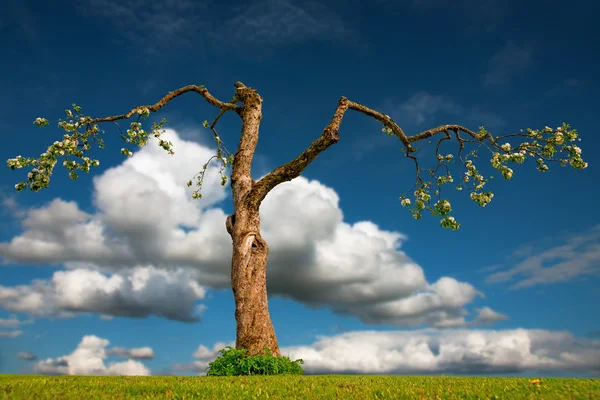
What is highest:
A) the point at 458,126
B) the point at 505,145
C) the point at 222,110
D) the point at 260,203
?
the point at 222,110

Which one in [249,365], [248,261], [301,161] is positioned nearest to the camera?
[249,365]

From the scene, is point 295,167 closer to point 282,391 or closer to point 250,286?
point 250,286

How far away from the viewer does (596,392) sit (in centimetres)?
702

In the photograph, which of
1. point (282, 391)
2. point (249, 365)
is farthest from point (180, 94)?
point (282, 391)

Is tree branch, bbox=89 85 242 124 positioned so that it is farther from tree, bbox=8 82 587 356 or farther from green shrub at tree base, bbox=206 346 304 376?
green shrub at tree base, bbox=206 346 304 376

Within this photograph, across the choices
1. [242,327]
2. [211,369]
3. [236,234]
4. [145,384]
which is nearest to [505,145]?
[236,234]

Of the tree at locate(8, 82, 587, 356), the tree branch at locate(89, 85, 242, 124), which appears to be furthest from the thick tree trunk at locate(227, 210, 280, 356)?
the tree branch at locate(89, 85, 242, 124)

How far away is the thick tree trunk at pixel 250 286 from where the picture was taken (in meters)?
16.6

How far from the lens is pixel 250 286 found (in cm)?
1714

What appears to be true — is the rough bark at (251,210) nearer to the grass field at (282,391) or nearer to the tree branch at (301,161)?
the tree branch at (301,161)

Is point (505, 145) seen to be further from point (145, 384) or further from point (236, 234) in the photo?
point (145, 384)

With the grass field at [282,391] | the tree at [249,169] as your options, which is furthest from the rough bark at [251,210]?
the grass field at [282,391]

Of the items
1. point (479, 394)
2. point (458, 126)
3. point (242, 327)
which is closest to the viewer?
point (479, 394)

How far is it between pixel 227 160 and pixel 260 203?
5.47 metres
